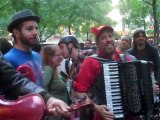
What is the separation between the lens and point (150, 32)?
30.4 metres

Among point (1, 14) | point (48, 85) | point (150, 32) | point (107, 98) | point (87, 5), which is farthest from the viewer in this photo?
point (150, 32)

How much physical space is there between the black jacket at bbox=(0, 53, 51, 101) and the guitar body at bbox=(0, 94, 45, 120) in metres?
0.34

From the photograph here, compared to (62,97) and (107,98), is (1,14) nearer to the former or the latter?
(62,97)

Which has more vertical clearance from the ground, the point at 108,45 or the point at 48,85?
the point at 108,45

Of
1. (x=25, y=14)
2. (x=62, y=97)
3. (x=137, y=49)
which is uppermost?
(x=25, y=14)

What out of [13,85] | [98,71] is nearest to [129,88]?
[98,71]

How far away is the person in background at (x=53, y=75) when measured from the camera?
5.04 metres

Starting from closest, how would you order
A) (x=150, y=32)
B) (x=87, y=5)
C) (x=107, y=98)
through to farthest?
(x=107, y=98) < (x=87, y=5) < (x=150, y=32)

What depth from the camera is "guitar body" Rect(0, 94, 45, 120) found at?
6.18ft

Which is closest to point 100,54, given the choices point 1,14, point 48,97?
point 48,97

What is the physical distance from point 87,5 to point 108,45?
→ 572 inches

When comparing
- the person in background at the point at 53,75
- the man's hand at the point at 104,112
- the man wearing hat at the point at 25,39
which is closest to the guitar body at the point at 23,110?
the man wearing hat at the point at 25,39

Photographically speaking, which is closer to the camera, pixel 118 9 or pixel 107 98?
pixel 107 98

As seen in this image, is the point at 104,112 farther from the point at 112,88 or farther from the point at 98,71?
the point at 98,71
